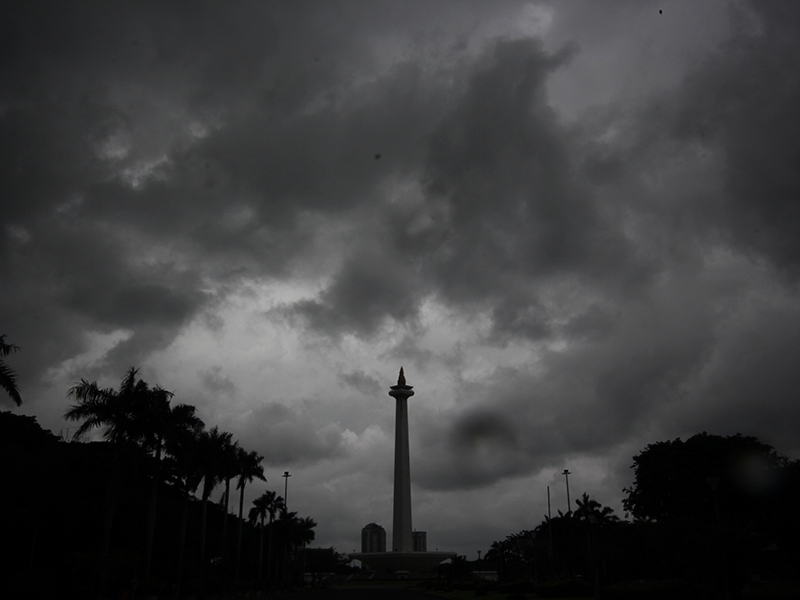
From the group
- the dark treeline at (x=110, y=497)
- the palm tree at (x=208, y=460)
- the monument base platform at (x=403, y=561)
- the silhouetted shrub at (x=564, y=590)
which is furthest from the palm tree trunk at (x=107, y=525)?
the monument base platform at (x=403, y=561)

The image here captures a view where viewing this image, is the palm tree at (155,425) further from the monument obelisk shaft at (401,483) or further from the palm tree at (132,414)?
the monument obelisk shaft at (401,483)

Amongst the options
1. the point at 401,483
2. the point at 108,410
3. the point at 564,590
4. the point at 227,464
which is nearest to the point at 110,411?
the point at 108,410

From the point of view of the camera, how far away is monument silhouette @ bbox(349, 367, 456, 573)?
111631 mm

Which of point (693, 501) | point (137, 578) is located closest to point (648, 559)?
point (693, 501)

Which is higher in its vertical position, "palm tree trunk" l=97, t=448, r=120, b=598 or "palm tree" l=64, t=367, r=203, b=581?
"palm tree" l=64, t=367, r=203, b=581

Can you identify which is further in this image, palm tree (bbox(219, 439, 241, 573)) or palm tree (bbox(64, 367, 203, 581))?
palm tree (bbox(219, 439, 241, 573))

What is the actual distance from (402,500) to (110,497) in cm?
8262

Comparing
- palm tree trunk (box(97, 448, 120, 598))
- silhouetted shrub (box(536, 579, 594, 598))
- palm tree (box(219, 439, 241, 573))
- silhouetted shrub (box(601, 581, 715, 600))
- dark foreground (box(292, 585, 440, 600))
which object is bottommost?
dark foreground (box(292, 585, 440, 600))

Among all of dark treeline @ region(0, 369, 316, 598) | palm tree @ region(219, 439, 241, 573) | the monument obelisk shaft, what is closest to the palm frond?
dark treeline @ region(0, 369, 316, 598)

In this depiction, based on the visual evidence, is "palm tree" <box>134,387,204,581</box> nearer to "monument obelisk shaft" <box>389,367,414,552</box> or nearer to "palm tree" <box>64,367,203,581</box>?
"palm tree" <box>64,367,203,581</box>

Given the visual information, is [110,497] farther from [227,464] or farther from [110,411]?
[227,464]

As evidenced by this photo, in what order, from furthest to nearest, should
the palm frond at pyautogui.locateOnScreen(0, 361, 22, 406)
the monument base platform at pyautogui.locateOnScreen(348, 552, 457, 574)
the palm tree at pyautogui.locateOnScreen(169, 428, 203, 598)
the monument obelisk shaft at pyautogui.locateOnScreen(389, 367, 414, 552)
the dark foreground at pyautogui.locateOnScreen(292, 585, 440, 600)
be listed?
the monument base platform at pyautogui.locateOnScreen(348, 552, 457, 574)
the monument obelisk shaft at pyautogui.locateOnScreen(389, 367, 414, 552)
the dark foreground at pyautogui.locateOnScreen(292, 585, 440, 600)
the palm tree at pyautogui.locateOnScreen(169, 428, 203, 598)
the palm frond at pyautogui.locateOnScreen(0, 361, 22, 406)

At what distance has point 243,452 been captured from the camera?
62531 millimetres

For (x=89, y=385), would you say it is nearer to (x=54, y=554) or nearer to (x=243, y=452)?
(x=54, y=554)
